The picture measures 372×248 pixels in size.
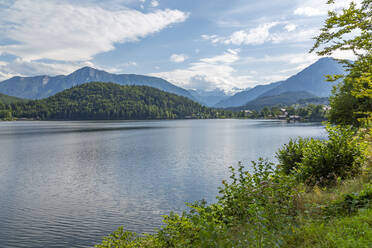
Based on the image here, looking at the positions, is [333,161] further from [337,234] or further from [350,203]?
[337,234]

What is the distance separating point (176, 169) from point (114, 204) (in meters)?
15.1

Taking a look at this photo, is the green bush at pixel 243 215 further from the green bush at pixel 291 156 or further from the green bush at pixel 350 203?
the green bush at pixel 291 156

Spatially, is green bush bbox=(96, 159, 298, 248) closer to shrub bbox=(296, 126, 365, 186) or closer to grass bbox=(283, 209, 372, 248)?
grass bbox=(283, 209, 372, 248)

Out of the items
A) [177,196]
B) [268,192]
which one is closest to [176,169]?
[177,196]

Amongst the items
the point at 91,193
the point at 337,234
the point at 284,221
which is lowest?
the point at 91,193

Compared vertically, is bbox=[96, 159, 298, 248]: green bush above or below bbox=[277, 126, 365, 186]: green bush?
below

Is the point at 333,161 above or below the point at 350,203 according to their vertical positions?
above

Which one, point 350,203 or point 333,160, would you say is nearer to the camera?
point 350,203

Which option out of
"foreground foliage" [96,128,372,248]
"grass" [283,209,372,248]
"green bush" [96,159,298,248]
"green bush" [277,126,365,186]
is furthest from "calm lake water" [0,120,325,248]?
"grass" [283,209,372,248]

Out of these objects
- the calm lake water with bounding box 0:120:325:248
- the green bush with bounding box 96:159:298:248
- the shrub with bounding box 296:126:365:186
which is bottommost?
the calm lake water with bounding box 0:120:325:248

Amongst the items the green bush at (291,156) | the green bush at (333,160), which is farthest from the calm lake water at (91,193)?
the green bush at (333,160)

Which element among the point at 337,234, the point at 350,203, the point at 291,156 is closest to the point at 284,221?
the point at 337,234

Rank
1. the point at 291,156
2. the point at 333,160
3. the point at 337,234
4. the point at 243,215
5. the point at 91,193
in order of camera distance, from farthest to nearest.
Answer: the point at 91,193, the point at 291,156, the point at 333,160, the point at 243,215, the point at 337,234

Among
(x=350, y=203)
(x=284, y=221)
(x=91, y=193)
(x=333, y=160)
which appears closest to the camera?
(x=284, y=221)
